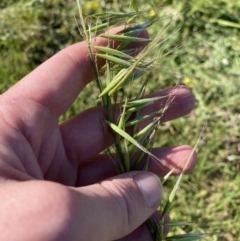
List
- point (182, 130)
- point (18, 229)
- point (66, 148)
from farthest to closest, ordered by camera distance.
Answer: point (182, 130), point (66, 148), point (18, 229)

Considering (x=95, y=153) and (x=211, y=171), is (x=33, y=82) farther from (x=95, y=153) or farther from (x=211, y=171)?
(x=211, y=171)

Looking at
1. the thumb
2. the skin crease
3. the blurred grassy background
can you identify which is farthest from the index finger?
the blurred grassy background

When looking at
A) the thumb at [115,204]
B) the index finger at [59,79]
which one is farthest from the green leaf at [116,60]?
the thumb at [115,204]

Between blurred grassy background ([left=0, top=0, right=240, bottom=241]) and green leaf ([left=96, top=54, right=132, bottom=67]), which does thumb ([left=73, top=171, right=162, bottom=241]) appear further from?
blurred grassy background ([left=0, top=0, right=240, bottom=241])

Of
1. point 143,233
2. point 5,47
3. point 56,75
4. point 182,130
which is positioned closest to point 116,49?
point 56,75

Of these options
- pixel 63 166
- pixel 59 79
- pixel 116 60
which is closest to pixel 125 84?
pixel 116 60

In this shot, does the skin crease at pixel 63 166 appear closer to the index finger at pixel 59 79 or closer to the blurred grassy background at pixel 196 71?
the index finger at pixel 59 79

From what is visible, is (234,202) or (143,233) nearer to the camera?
(143,233)
